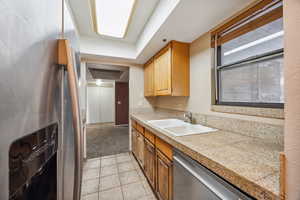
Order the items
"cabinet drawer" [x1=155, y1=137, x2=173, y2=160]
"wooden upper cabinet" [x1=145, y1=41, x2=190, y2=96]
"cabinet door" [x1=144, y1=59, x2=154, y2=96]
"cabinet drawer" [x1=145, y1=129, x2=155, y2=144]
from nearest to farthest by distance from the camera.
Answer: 1. "cabinet drawer" [x1=155, y1=137, x2=173, y2=160]
2. "cabinet drawer" [x1=145, y1=129, x2=155, y2=144]
3. "wooden upper cabinet" [x1=145, y1=41, x2=190, y2=96]
4. "cabinet door" [x1=144, y1=59, x2=154, y2=96]

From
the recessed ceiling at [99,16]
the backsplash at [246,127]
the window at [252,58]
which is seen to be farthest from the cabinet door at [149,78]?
the window at [252,58]

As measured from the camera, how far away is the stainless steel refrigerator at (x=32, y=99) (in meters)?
0.25

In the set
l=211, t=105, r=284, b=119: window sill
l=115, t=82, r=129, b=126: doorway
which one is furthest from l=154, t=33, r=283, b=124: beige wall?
l=115, t=82, r=129, b=126: doorway

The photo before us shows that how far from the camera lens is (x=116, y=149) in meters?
2.83

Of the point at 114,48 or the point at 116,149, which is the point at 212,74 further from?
the point at 116,149

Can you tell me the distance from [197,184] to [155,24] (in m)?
1.64

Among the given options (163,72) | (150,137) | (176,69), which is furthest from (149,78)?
(150,137)

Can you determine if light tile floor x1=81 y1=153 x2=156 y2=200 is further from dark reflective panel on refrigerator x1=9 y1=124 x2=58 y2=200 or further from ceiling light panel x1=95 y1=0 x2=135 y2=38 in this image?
ceiling light panel x1=95 y1=0 x2=135 y2=38

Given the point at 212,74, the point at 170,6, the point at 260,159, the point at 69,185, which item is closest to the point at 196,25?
the point at 170,6

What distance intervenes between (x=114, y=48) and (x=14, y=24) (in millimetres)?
2171

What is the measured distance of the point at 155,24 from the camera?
1461 millimetres

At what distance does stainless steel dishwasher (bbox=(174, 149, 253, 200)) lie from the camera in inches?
22.5

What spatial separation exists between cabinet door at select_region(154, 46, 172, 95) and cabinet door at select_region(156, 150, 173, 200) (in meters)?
0.90

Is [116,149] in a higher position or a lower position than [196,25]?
lower
